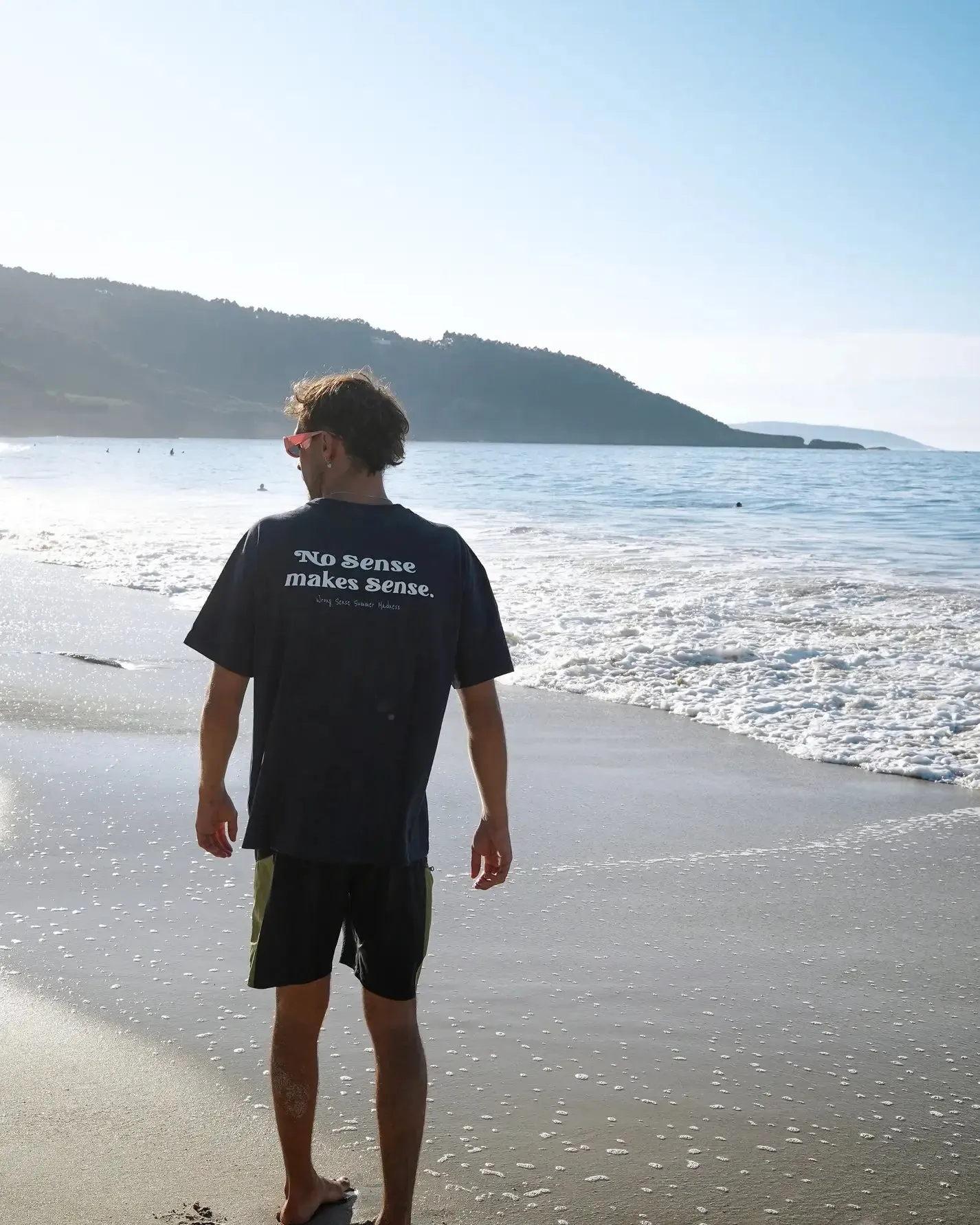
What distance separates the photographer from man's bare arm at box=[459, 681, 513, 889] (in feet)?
7.97

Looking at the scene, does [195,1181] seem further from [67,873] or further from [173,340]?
[173,340]

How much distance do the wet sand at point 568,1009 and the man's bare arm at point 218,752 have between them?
0.76m

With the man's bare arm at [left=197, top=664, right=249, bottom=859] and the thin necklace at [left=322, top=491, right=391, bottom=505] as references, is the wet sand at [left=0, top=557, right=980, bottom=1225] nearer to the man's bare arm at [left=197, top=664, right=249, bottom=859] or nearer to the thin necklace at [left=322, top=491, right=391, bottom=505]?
the man's bare arm at [left=197, top=664, right=249, bottom=859]

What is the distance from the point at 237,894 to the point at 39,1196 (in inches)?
75.4

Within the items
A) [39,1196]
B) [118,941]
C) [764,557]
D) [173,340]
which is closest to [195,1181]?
[39,1196]

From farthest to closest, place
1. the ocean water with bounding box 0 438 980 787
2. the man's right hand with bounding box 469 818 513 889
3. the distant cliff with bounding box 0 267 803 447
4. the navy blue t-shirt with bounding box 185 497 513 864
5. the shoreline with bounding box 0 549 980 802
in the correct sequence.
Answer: the distant cliff with bounding box 0 267 803 447, the ocean water with bounding box 0 438 980 787, the shoreline with bounding box 0 549 980 802, the man's right hand with bounding box 469 818 513 889, the navy blue t-shirt with bounding box 185 497 513 864

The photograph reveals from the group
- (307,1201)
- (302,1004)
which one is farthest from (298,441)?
(307,1201)

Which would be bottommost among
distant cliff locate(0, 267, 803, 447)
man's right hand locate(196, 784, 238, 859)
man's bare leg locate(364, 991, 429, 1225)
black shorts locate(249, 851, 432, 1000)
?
man's bare leg locate(364, 991, 429, 1225)

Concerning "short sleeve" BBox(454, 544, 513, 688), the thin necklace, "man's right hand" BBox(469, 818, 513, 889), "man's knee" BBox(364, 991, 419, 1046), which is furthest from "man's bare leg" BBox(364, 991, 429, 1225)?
the thin necklace

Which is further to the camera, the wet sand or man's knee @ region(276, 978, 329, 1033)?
the wet sand

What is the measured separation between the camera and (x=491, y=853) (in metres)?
2.51

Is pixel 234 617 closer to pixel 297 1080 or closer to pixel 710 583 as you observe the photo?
pixel 297 1080

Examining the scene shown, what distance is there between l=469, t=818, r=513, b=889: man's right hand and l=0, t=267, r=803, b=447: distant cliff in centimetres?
13686

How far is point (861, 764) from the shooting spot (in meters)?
6.82
